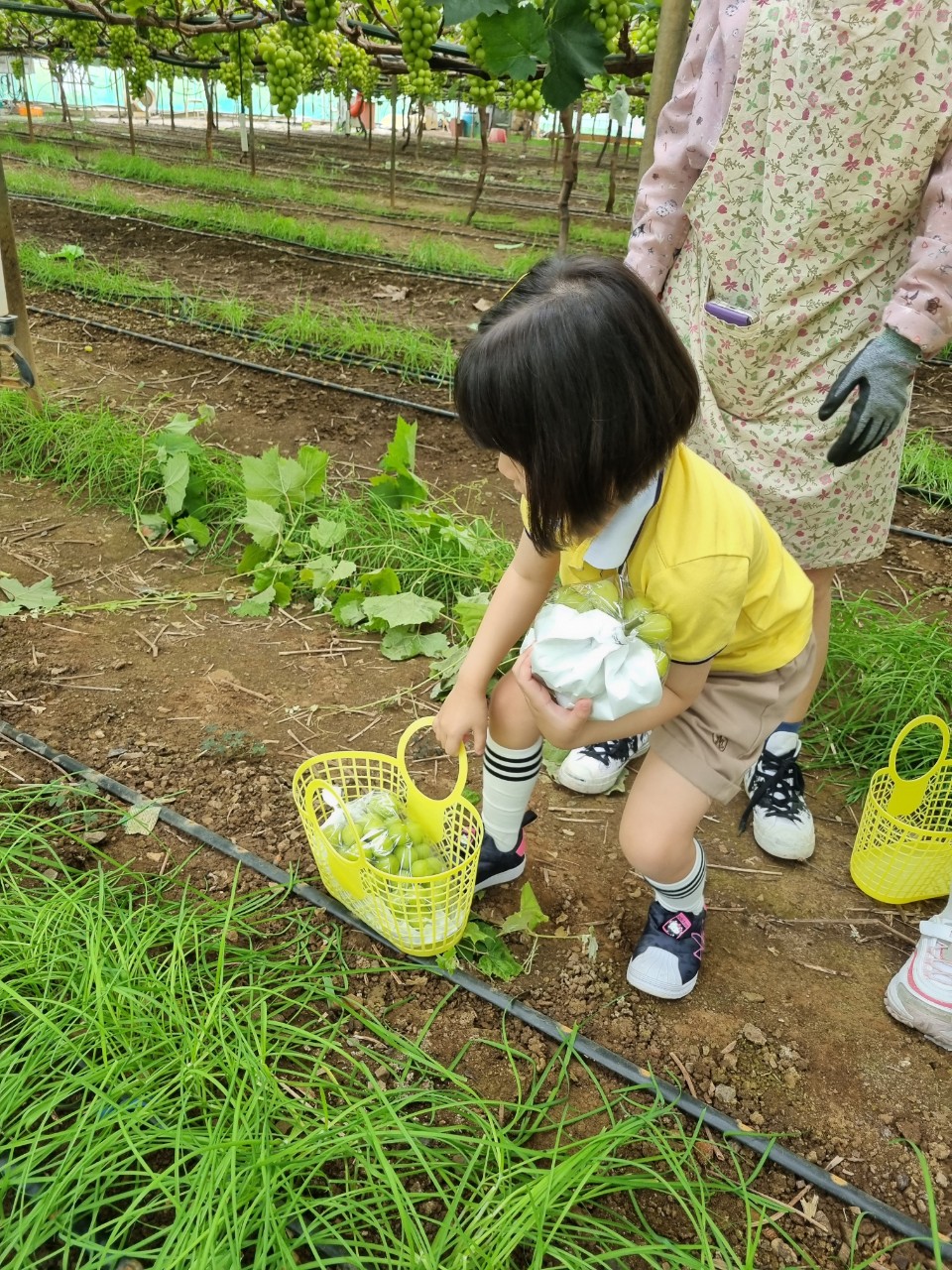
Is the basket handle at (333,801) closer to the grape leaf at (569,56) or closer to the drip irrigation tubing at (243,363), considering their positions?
the grape leaf at (569,56)

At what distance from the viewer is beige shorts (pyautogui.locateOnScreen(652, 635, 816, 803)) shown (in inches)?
47.9

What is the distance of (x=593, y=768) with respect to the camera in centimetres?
177

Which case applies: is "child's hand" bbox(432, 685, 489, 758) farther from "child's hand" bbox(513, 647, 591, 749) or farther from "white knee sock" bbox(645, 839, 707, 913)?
"white knee sock" bbox(645, 839, 707, 913)

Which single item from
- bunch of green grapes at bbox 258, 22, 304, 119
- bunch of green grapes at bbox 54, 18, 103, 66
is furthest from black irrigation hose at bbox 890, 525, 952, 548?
bunch of green grapes at bbox 54, 18, 103, 66

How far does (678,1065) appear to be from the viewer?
4.22 ft

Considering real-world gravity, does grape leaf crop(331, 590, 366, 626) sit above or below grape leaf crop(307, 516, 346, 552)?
below

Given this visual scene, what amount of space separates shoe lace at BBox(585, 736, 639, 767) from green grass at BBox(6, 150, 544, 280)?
14.3 feet

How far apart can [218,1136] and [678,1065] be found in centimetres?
63

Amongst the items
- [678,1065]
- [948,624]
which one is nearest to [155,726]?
[678,1065]

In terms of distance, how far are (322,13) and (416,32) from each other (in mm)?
542

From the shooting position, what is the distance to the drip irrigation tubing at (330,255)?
558cm

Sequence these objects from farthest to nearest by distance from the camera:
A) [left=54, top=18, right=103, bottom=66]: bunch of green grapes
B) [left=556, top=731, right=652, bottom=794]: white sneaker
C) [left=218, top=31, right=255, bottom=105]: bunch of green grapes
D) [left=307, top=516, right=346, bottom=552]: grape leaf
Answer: [left=54, top=18, right=103, bottom=66]: bunch of green grapes → [left=218, top=31, right=255, bottom=105]: bunch of green grapes → [left=307, top=516, right=346, bottom=552]: grape leaf → [left=556, top=731, right=652, bottom=794]: white sneaker

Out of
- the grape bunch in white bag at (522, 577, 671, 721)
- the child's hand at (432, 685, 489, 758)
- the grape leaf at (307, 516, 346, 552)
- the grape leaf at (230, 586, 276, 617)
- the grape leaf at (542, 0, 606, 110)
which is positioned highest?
the grape leaf at (542, 0, 606, 110)

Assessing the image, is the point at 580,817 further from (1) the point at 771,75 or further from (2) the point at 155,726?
(1) the point at 771,75
